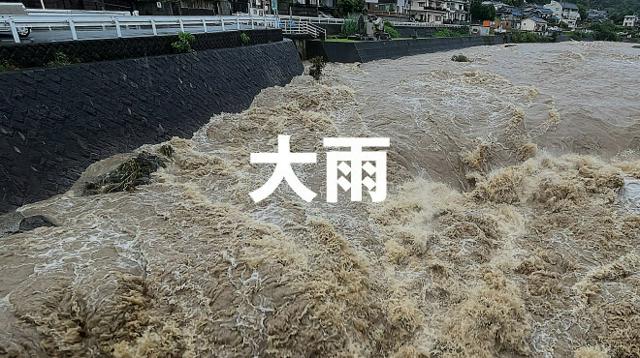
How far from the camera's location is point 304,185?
9289mm

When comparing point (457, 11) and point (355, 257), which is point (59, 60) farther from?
point (457, 11)

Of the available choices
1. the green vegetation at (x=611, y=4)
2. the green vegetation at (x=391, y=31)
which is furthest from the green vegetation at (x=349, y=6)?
the green vegetation at (x=611, y=4)

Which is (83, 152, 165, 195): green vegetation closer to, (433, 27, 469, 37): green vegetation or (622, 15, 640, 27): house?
(433, 27, 469, 37): green vegetation

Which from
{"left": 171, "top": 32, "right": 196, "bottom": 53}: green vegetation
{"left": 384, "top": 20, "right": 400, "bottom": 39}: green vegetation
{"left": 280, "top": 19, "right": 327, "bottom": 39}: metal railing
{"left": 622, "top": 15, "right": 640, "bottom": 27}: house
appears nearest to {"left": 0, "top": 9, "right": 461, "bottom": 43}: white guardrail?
{"left": 171, "top": 32, "right": 196, "bottom": 53}: green vegetation

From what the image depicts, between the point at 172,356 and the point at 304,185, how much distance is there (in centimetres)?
497

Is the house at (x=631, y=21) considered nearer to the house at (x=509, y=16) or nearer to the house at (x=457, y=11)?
the house at (x=509, y=16)

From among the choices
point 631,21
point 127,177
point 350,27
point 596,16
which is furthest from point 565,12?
point 127,177

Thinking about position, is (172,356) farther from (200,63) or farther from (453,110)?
(453,110)

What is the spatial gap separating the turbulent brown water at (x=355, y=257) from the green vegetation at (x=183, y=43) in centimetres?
312

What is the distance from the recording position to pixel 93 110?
30.5 ft

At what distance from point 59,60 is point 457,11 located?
6283cm

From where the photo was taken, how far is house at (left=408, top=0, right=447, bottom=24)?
168 feet

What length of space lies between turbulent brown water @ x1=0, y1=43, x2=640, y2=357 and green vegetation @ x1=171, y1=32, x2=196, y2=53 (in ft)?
10.2

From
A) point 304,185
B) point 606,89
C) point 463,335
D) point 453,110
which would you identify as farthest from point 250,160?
point 606,89
